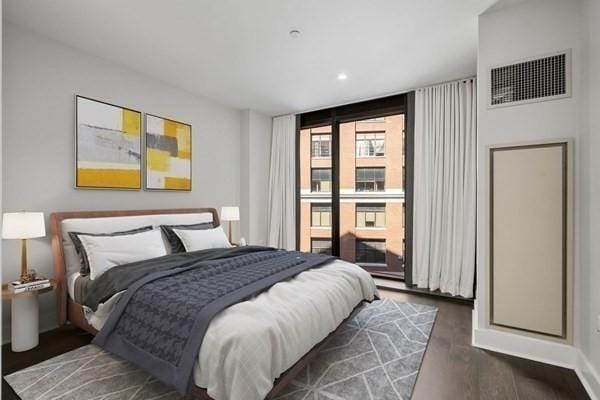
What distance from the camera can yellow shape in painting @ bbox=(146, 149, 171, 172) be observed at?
3580mm

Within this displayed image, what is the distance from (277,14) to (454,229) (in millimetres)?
2997

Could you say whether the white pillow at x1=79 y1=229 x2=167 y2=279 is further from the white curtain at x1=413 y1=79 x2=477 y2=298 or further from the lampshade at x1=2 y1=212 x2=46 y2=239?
the white curtain at x1=413 y1=79 x2=477 y2=298

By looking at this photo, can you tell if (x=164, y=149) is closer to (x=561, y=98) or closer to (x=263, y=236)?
(x=263, y=236)

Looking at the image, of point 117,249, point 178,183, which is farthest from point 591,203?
point 178,183

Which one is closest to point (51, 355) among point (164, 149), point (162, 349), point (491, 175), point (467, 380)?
point (162, 349)

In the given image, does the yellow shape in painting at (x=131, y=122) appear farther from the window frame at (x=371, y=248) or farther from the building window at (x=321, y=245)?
the window frame at (x=371, y=248)

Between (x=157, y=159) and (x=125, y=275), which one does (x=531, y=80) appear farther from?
(x=157, y=159)

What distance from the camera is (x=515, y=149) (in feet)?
7.83

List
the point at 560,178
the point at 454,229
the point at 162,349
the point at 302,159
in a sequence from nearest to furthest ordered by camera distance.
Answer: the point at 162,349, the point at 560,178, the point at 454,229, the point at 302,159

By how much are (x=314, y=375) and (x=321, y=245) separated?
3000 millimetres

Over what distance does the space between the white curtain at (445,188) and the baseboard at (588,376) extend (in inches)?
55.0

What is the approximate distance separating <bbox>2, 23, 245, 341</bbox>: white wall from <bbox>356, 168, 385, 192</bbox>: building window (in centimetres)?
289

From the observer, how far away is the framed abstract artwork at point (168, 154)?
11.8ft

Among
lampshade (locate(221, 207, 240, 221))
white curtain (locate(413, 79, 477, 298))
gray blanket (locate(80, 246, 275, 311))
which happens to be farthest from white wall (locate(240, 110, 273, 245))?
white curtain (locate(413, 79, 477, 298))
